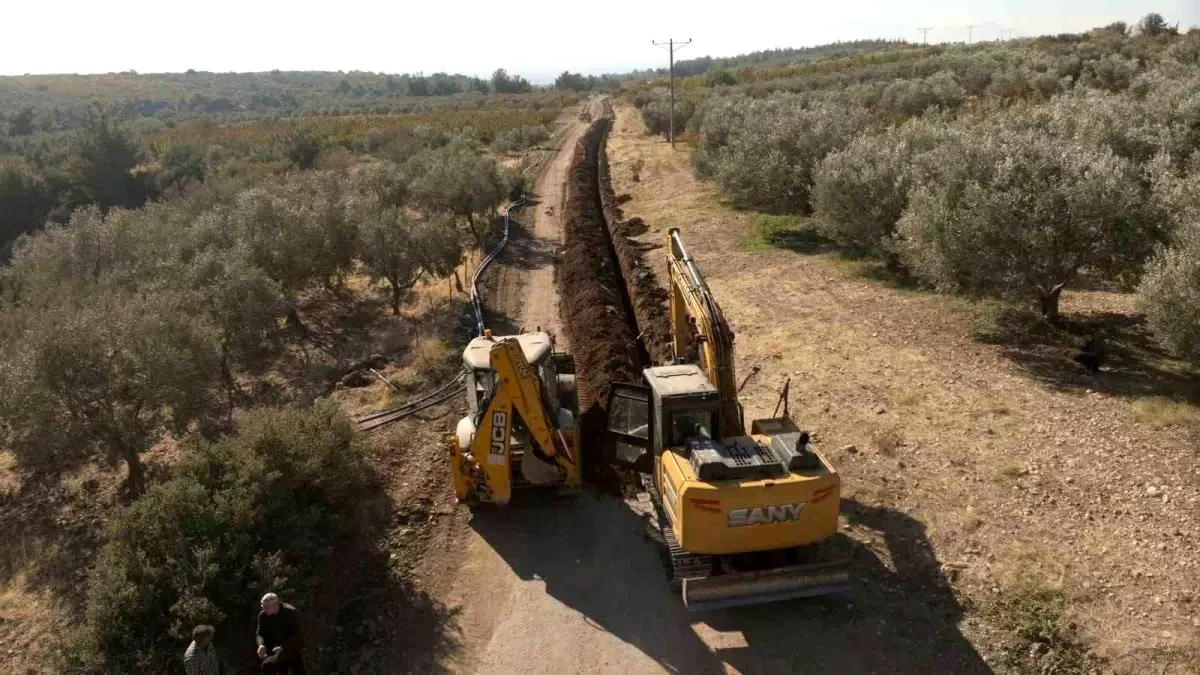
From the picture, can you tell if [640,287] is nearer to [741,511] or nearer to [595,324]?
[595,324]

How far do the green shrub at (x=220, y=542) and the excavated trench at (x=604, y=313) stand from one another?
442cm

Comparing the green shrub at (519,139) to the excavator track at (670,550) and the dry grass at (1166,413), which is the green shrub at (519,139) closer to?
the excavator track at (670,550)

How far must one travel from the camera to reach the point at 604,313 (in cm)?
2028

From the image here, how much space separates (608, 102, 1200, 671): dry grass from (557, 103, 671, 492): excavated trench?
2.38m

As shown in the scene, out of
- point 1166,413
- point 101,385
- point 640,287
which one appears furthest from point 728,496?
point 640,287

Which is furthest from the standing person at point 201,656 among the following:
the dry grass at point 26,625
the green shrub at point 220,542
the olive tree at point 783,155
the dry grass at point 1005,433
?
the olive tree at point 783,155

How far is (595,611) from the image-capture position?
32.9 feet

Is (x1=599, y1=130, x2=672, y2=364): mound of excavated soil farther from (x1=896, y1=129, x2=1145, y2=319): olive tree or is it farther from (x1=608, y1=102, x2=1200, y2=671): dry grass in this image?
(x1=896, y1=129, x2=1145, y2=319): olive tree

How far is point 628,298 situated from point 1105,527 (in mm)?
14605

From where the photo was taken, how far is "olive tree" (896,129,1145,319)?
1552 centimetres

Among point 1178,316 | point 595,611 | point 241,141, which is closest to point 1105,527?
point 1178,316

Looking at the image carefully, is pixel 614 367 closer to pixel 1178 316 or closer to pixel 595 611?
pixel 595 611

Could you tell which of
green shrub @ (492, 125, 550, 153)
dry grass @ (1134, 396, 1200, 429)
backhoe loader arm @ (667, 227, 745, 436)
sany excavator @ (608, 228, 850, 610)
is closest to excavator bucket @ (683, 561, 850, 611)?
sany excavator @ (608, 228, 850, 610)

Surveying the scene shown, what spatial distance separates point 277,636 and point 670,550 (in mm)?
4840
